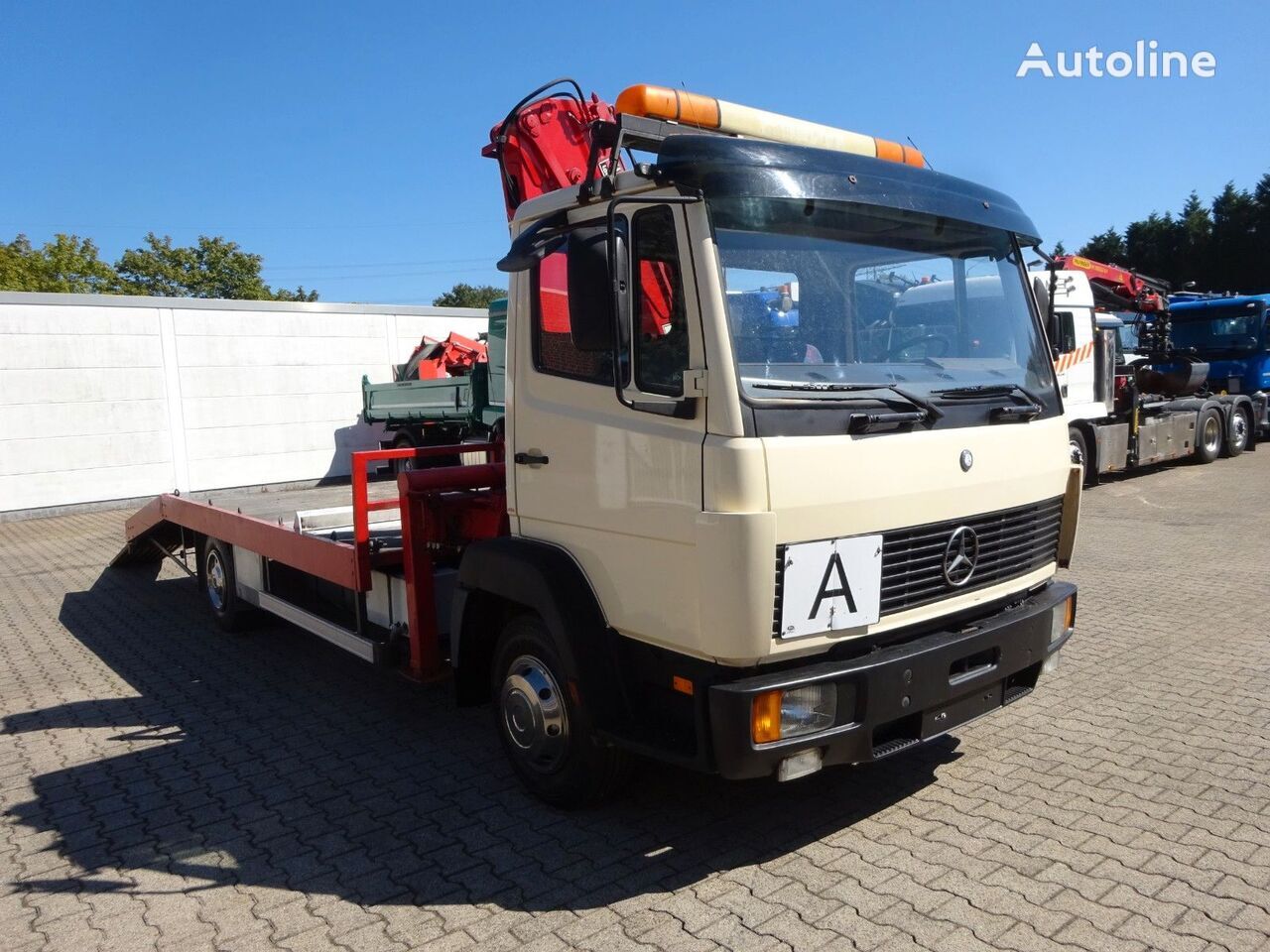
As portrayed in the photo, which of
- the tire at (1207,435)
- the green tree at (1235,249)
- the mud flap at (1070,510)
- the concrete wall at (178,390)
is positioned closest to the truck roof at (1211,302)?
the tire at (1207,435)

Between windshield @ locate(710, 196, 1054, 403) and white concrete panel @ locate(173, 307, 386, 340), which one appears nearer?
windshield @ locate(710, 196, 1054, 403)

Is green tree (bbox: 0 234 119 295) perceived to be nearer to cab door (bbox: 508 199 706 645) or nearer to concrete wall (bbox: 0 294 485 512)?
concrete wall (bbox: 0 294 485 512)

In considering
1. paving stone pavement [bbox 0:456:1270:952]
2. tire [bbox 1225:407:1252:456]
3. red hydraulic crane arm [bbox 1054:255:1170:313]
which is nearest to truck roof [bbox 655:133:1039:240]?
paving stone pavement [bbox 0:456:1270:952]

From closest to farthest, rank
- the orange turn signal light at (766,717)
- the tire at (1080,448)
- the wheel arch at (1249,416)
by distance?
1. the orange turn signal light at (766,717)
2. the tire at (1080,448)
3. the wheel arch at (1249,416)

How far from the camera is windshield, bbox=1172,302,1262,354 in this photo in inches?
700

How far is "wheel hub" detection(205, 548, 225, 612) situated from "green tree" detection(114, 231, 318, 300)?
129 feet

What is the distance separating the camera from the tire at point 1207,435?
16125mm

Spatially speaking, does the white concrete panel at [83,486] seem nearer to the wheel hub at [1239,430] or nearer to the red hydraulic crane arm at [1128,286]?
the red hydraulic crane arm at [1128,286]

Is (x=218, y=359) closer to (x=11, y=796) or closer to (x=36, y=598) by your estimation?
(x=36, y=598)

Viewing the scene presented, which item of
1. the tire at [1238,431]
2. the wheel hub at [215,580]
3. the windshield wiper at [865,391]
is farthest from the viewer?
the tire at [1238,431]

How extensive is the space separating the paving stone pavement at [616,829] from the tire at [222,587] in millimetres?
943

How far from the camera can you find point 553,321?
3740 mm

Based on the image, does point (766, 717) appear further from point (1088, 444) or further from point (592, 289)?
point (1088, 444)

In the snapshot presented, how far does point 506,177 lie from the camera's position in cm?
434
